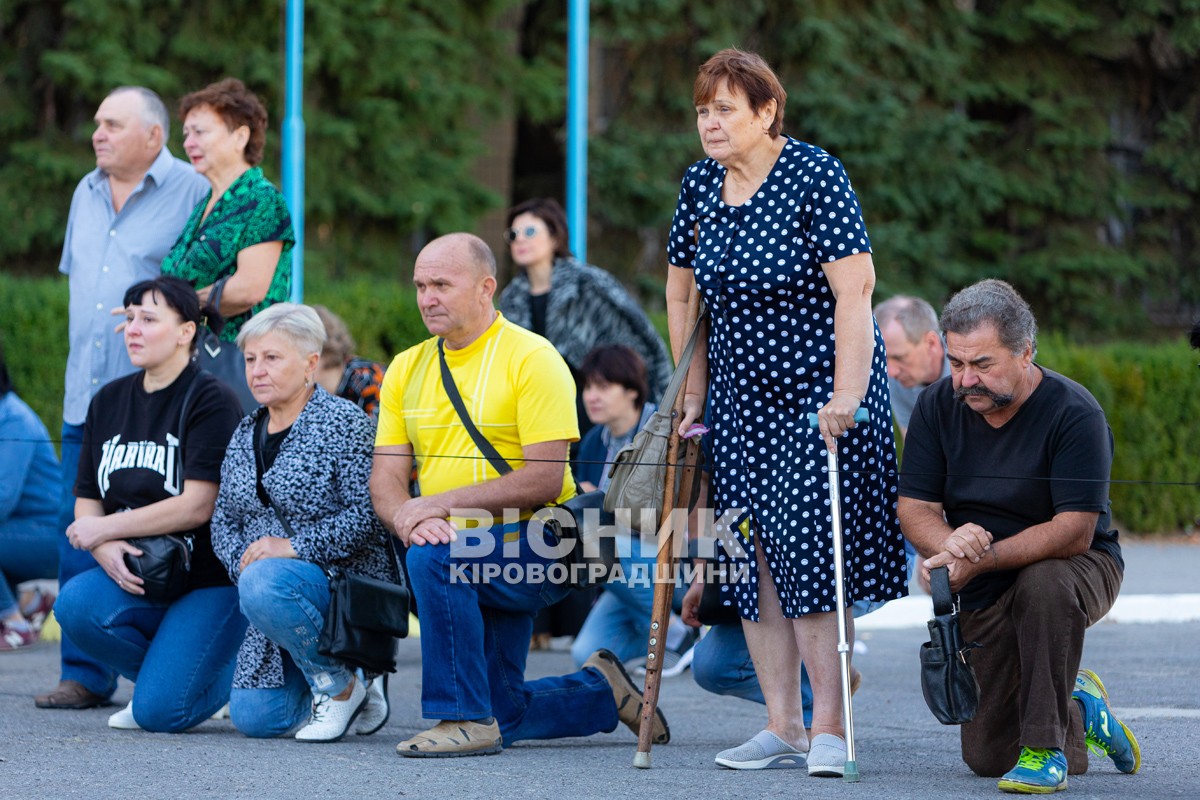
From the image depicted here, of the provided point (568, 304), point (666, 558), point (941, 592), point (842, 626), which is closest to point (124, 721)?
point (666, 558)

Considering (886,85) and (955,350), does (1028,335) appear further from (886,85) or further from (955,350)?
(886,85)

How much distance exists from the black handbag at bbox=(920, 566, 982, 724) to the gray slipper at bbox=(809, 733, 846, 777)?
410mm

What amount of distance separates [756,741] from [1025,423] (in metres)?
1.30

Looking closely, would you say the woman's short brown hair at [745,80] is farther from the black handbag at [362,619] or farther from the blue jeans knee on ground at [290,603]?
the blue jeans knee on ground at [290,603]

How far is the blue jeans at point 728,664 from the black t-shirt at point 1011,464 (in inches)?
29.4

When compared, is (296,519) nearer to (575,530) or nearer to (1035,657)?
(575,530)

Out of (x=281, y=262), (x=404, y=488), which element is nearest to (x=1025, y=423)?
(x=404, y=488)

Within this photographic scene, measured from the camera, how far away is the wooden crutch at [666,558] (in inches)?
211

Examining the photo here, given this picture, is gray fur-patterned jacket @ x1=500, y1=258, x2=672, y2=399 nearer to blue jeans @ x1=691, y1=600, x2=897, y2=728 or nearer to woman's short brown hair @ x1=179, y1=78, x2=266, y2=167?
woman's short brown hair @ x1=179, y1=78, x2=266, y2=167

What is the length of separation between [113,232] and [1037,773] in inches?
170

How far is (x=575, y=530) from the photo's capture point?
5.61 metres

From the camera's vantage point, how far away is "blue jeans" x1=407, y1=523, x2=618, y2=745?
5.47 metres

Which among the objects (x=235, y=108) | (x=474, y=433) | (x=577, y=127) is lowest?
(x=474, y=433)

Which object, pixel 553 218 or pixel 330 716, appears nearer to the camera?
pixel 330 716
